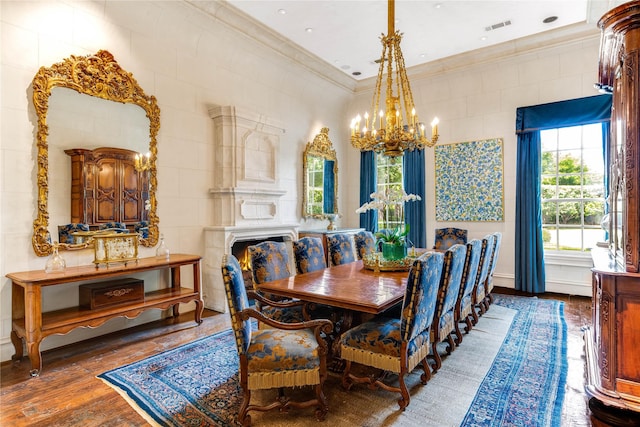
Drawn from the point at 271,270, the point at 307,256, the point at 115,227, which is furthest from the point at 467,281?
the point at 115,227

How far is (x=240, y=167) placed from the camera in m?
4.50

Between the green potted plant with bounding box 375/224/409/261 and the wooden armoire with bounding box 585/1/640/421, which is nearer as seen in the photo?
the wooden armoire with bounding box 585/1/640/421

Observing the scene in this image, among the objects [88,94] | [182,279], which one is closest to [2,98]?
[88,94]

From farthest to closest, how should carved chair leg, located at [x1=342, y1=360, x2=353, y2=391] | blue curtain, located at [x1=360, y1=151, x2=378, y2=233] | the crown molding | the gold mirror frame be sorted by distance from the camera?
blue curtain, located at [x1=360, y1=151, x2=378, y2=233] → the crown molding → the gold mirror frame → carved chair leg, located at [x1=342, y1=360, x2=353, y2=391]

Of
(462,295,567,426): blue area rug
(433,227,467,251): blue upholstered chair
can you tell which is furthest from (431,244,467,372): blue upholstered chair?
(433,227,467,251): blue upholstered chair

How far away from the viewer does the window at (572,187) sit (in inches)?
189

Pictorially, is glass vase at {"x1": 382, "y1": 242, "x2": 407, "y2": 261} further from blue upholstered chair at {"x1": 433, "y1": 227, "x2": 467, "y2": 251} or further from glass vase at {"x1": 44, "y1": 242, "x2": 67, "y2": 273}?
glass vase at {"x1": 44, "y1": 242, "x2": 67, "y2": 273}

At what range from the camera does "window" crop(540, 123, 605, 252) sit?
479 centimetres

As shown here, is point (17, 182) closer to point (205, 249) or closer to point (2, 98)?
point (2, 98)

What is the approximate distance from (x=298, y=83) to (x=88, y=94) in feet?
10.7

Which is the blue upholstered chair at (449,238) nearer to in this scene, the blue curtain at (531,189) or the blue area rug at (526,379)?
the blue curtain at (531,189)

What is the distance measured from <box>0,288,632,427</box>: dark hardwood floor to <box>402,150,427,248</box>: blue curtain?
2564 millimetres

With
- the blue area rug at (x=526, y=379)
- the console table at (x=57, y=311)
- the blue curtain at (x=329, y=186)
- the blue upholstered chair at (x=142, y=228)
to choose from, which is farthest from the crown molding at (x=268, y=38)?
the blue area rug at (x=526, y=379)

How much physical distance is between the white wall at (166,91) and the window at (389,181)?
1.51 metres
